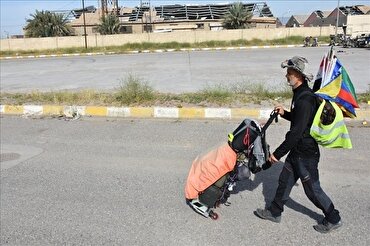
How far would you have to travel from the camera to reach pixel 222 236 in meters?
3.32

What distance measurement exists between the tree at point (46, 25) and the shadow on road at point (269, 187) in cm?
3962

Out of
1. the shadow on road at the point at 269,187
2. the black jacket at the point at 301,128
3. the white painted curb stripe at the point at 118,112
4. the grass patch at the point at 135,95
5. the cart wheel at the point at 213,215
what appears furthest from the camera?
the grass patch at the point at 135,95

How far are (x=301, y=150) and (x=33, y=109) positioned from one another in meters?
7.19

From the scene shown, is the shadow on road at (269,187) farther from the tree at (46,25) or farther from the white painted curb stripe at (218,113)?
the tree at (46,25)

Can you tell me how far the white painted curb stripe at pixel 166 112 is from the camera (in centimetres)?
777

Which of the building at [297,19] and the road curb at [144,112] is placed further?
the building at [297,19]

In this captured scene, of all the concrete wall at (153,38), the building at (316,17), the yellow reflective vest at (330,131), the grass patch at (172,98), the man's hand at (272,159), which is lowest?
the grass patch at (172,98)

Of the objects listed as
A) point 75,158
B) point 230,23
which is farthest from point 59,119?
point 230,23

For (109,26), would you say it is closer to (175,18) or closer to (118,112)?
(175,18)

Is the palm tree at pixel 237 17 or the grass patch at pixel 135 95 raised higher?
the palm tree at pixel 237 17

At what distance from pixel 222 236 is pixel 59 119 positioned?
18.7 feet

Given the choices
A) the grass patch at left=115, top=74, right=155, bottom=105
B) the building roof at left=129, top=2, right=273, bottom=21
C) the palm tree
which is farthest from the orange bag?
the building roof at left=129, top=2, right=273, bottom=21

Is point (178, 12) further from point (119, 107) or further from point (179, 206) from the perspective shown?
point (179, 206)

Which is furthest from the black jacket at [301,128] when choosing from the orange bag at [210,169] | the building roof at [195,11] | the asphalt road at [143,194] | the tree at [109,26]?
the building roof at [195,11]
